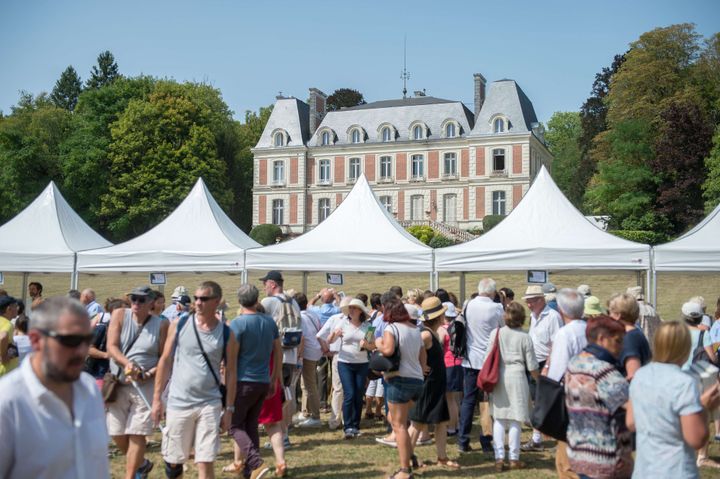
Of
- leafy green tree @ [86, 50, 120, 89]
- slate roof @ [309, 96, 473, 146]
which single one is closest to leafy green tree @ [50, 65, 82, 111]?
leafy green tree @ [86, 50, 120, 89]

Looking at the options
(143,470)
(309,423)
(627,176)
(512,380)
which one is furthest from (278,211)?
(143,470)

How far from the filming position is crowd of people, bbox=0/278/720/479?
2186 millimetres

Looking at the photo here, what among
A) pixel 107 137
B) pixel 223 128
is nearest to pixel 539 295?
pixel 107 137

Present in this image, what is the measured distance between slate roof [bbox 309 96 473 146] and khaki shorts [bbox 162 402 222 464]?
149 feet

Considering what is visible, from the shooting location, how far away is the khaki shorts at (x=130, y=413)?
480 cm

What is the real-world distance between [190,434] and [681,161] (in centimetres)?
3549

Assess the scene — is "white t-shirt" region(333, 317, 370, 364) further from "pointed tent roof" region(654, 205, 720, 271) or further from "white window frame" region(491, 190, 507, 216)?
"white window frame" region(491, 190, 507, 216)

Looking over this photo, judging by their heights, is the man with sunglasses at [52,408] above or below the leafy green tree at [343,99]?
below

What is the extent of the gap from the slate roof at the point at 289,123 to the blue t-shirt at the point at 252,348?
47.0 m

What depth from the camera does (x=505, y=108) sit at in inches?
1847

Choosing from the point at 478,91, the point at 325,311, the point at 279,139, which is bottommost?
the point at 325,311

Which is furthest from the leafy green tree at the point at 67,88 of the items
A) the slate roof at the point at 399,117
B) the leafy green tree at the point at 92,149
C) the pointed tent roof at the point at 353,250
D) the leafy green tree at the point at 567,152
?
the pointed tent roof at the point at 353,250

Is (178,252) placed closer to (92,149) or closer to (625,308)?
(625,308)

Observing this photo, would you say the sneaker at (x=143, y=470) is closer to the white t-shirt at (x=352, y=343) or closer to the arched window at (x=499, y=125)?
the white t-shirt at (x=352, y=343)
